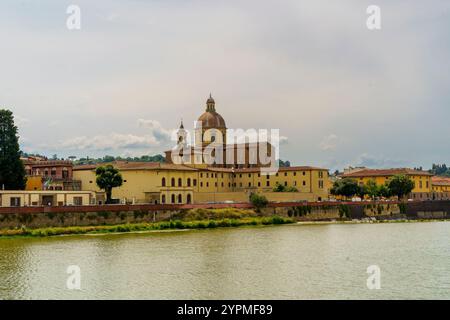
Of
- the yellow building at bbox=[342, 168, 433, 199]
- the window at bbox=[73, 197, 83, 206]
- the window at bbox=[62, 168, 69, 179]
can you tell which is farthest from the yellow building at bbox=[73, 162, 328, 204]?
the yellow building at bbox=[342, 168, 433, 199]

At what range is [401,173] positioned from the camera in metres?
97.9

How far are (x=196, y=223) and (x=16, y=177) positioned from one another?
55.4 feet

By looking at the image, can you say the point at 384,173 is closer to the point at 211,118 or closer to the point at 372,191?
the point at 372,191

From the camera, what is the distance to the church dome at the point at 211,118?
308ft

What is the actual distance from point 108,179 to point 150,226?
985 cm

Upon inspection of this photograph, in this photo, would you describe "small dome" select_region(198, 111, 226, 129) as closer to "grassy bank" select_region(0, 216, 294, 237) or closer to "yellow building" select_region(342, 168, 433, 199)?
"yellow building" select_region(342, 168, 433, 199)

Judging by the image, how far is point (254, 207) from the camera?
66.3 meters

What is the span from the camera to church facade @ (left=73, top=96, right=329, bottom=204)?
67562 millimetres

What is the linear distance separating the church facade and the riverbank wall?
6.95 m

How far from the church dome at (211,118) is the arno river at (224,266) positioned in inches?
1855

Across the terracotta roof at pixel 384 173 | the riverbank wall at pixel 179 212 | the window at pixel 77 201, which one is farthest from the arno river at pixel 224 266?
the terracotta roof at pixel 384 173

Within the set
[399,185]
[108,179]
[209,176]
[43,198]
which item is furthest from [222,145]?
[43,198]
